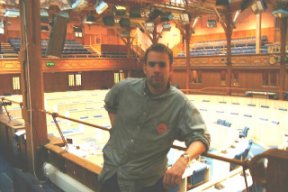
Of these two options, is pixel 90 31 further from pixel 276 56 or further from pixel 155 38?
pixel 276 56

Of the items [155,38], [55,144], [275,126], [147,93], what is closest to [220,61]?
[155,38]

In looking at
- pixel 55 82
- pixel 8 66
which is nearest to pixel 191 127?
pixel 8 66

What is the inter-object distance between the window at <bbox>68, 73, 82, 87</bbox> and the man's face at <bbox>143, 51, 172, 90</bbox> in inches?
950

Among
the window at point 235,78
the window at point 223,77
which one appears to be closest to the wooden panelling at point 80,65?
the window at point 223,77

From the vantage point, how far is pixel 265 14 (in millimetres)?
24109

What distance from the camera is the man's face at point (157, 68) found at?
2.21m

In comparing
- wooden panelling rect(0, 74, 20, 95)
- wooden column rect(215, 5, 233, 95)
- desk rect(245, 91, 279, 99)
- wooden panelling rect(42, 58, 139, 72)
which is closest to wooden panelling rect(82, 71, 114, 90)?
wooden panelling rect(42, 58, 139, 72)

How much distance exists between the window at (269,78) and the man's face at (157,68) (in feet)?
62.8

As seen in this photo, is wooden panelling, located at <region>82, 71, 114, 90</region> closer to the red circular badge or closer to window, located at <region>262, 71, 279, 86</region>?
window, located at <region>262, 71, 279, 86</region>

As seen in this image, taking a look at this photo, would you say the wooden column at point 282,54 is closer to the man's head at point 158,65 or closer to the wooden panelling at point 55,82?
the wooden panelling at point 55,82

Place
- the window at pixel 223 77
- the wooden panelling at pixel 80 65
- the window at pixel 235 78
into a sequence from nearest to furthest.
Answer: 1. the wooden panelling at pixel 80 65
2. the window at pixel 235 78
3. the window at pixel 223 77

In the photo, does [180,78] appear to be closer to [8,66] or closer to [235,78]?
[235,78]

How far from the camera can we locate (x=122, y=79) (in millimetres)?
5516

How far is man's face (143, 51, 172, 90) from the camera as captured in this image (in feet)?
7.23
